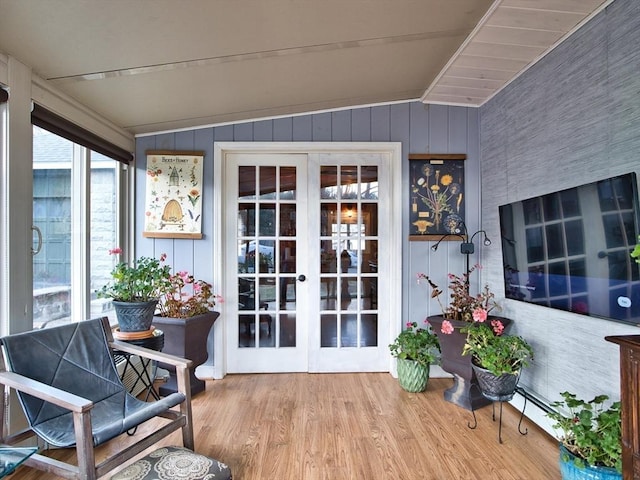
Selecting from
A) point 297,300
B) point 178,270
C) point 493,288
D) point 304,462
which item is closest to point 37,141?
point 178,270

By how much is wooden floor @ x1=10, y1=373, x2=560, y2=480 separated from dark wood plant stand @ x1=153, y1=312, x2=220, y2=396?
24 cm

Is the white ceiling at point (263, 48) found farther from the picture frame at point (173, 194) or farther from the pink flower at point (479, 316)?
the pink flower at point (479, 316)

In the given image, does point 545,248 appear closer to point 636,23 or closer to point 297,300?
point 636,23

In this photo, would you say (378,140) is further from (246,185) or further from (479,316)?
(479,316)

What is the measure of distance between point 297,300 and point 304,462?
5.02 ft

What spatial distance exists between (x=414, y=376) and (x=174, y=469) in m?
1.96

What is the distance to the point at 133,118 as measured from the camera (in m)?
2.93

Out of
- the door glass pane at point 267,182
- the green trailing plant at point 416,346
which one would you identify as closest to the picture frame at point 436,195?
the green trailing plant at point 416,346

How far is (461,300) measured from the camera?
118 inches

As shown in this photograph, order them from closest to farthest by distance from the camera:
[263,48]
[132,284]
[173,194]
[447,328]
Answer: [263,48], [132,284], [447,328], [173,194]

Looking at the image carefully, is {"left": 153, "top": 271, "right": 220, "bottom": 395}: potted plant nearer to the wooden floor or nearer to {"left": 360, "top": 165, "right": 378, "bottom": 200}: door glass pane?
the wooden floor

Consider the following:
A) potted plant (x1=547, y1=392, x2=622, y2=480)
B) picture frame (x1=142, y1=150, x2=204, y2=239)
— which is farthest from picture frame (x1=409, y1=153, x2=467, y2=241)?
picture frame (x1=142, y1=150, x2=204, y2=239)

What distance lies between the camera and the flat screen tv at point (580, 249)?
1767 millimetres

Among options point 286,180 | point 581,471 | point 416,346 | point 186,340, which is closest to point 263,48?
point 286,180
